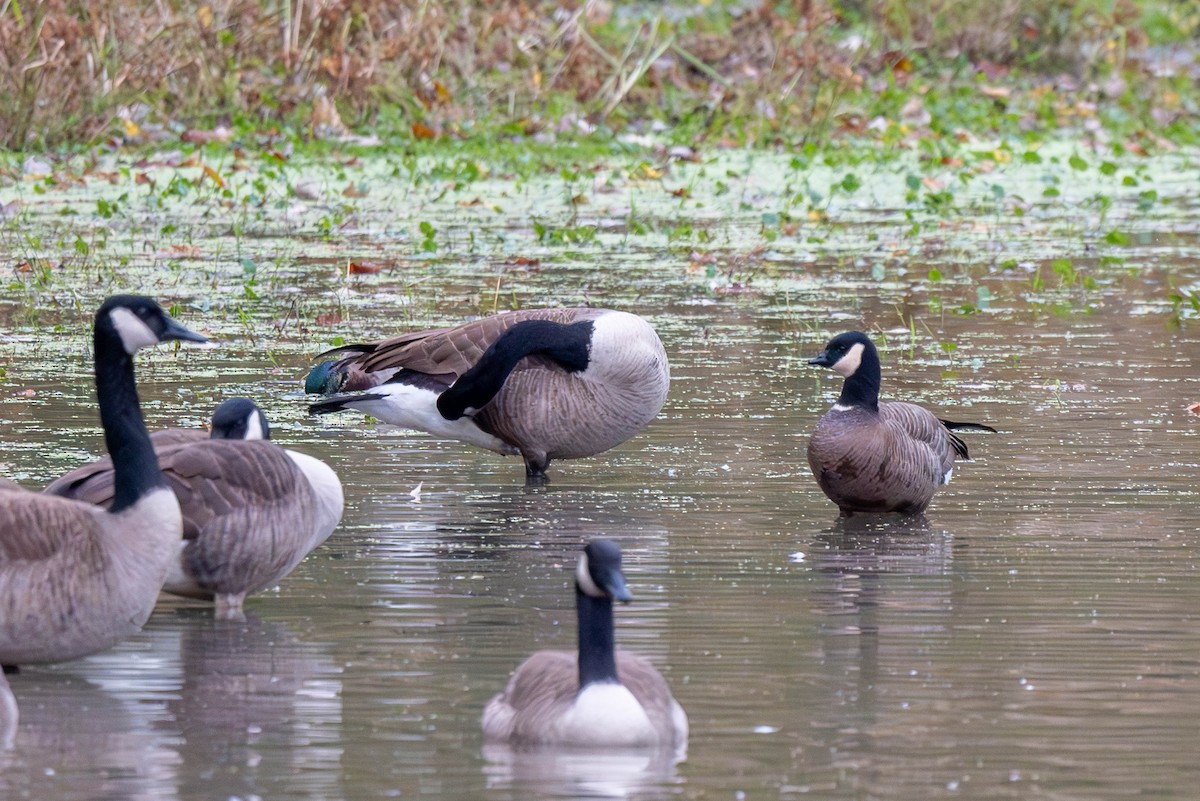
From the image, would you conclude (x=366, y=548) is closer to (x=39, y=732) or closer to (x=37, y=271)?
(x=39, y=732)

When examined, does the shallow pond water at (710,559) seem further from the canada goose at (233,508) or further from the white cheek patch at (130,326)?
the white cheek patch at (130,326)

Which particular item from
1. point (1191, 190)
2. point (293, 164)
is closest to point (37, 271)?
point (293, 164)

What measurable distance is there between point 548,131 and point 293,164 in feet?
10.5

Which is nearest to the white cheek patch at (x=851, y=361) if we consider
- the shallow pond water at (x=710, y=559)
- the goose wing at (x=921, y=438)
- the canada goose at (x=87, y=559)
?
the goose wing at (x=921, y=438)

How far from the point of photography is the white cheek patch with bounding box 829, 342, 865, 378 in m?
8.57

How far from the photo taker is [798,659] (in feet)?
20.6

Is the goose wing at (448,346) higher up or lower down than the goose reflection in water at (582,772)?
higher up

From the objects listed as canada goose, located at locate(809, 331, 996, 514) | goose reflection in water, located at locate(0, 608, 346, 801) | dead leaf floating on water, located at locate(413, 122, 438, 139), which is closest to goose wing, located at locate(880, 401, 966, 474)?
canada goose, located at locate(809, 331, 996, 514)

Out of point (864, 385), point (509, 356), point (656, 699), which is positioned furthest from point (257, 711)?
point (509, 356)

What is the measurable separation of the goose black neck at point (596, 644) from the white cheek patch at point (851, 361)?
11.0ft

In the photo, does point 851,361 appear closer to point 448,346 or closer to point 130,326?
point 448,346

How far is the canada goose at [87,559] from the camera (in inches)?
230

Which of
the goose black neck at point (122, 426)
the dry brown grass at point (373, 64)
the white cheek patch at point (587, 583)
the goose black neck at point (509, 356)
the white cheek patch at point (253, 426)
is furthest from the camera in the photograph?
the dry brown grass at point (373, 64)

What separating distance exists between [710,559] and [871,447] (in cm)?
104
